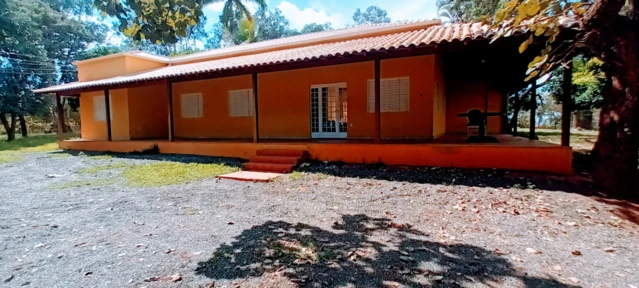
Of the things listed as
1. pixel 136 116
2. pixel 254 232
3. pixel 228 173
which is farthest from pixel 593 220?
pixel 136 116

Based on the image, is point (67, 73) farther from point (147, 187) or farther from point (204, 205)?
point (204, 205)

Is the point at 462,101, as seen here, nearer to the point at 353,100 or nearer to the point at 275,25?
the point at 353,100

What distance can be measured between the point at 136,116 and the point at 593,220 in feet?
52.2

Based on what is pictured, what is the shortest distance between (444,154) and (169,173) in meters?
6.85

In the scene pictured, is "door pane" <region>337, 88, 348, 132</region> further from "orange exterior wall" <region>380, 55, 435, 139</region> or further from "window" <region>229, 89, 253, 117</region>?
"window" <region>229, 89, 253, 117</region>

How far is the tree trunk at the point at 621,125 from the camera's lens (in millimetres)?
5098

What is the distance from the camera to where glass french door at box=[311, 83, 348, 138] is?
36.8 ft

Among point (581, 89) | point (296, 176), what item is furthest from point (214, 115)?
point (581, 89)

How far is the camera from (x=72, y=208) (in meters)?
5.47

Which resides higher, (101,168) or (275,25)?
(275,25)

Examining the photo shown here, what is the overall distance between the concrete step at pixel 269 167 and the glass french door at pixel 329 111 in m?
3.35

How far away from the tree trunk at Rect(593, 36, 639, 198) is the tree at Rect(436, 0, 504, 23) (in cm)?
931

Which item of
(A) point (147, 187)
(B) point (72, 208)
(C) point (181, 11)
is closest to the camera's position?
(C) point (181, 11)

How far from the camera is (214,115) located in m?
13.8
